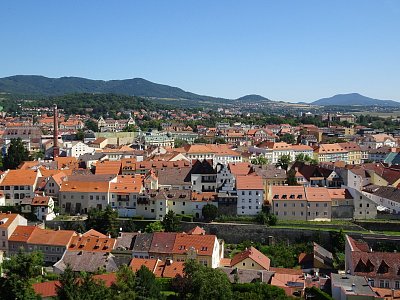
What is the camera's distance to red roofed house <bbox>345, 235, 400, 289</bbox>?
1407 inches

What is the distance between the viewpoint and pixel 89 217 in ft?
159

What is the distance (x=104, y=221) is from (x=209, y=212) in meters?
9.34

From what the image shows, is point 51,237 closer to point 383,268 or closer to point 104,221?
point 104,221

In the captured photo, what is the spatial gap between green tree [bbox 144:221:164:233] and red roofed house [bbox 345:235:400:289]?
669 inches

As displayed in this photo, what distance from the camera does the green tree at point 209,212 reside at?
161 ft

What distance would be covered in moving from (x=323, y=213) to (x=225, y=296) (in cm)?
2093

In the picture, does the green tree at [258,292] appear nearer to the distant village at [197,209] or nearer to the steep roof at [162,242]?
the distant village at [197,209]

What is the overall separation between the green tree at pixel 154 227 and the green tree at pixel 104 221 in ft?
9.18

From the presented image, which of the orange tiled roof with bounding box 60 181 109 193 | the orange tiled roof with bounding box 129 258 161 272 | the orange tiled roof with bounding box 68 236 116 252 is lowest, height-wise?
the orange tiled roof with bounding box 129 258 161 272

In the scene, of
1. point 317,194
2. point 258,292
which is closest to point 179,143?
point 317,194

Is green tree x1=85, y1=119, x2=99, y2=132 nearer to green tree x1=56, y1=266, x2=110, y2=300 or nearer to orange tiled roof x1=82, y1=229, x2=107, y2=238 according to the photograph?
orange tiled roof x1=82, y1=229, x2=107, y2=238

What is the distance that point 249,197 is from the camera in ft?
164

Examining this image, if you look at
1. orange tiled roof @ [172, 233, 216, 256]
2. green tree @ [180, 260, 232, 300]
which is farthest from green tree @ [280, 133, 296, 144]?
green tree @ [180, 260, 232, 300]

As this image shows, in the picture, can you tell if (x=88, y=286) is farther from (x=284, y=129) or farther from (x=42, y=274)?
(x=284, y=129)
